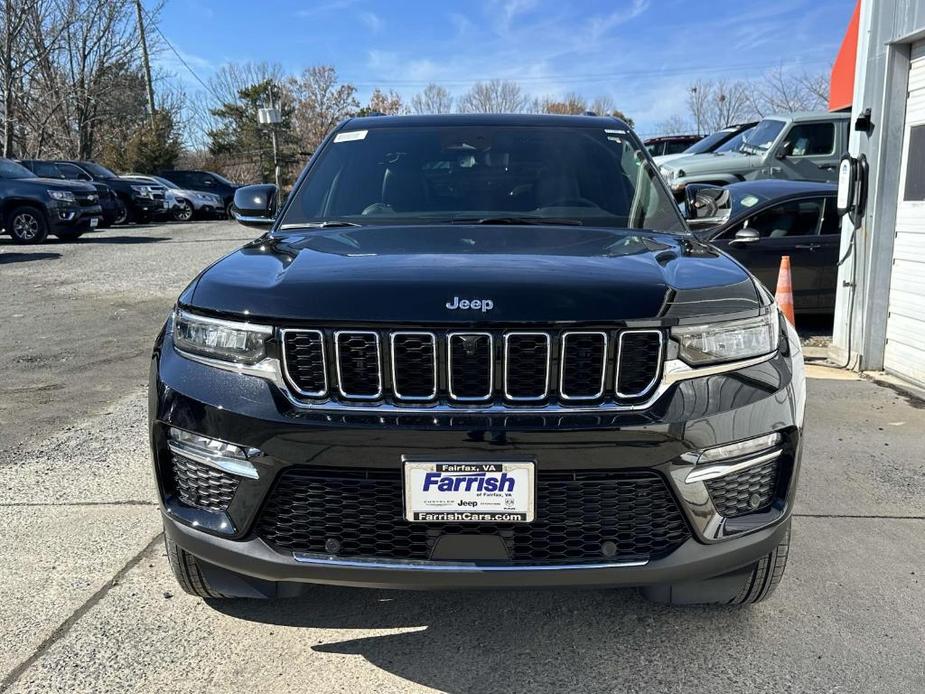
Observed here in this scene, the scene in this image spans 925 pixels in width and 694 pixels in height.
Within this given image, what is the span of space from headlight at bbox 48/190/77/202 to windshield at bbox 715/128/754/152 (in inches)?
467

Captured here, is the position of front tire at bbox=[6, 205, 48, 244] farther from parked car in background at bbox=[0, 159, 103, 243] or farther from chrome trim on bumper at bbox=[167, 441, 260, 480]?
chrome trim on bumper at bbox=[167, 441, 260, 480]

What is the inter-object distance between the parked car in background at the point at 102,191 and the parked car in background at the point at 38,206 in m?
2.19

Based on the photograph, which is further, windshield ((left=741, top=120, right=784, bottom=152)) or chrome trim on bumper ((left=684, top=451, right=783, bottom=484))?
windshield ((left=741, top=120, right=784, bottom=152))

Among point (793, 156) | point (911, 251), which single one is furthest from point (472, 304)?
point (793, 156)

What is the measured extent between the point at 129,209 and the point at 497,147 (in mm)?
20028

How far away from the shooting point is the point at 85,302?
9.24m

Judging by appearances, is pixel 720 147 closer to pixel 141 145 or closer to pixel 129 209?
pixel 129 209

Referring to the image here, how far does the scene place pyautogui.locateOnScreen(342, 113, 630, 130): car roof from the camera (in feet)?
12.1

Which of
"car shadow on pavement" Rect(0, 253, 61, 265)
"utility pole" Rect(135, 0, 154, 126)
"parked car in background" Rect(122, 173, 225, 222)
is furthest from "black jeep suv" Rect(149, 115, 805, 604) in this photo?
"utility pole" Rect(135, 0, 154, 126)

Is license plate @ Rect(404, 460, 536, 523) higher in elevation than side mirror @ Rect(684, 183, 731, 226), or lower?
lower

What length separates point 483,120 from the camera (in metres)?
3.68

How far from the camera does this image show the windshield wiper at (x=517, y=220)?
3045 mm

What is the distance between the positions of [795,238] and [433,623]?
21.2ft

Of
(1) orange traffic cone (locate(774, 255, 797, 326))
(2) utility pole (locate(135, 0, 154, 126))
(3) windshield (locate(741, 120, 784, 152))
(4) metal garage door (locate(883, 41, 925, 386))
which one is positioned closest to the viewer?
(4) metal garage door (locate(883, 41, 925, 386))
